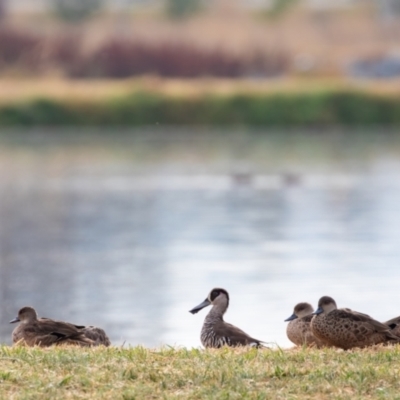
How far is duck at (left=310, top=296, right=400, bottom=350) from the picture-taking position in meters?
7.20

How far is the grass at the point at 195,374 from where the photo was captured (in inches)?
219

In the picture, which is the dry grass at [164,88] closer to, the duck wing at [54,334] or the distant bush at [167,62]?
the distant bush at [167,62]

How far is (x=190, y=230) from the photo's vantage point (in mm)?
17469

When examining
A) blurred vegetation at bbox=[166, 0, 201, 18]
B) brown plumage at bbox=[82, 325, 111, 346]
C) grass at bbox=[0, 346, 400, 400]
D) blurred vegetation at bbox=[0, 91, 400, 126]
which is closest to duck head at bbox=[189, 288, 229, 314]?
brown plumage at bbox=[82, 325, 111, 346]

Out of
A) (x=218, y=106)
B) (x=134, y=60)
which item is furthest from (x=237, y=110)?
(x=134, y=60)

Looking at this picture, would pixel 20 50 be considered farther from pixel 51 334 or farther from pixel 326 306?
pixel 326 306

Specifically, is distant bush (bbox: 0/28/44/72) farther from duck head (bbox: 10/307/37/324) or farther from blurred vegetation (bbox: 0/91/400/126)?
duck head (bbox: 10/307/37/324)

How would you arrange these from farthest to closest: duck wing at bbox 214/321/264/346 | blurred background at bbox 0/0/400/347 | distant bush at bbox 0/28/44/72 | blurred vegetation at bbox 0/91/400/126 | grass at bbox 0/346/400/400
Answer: distant bush at bbox 0/28/44/72 < blurred vegetation at bbox 0/91/400/126 < blurred background at bbox 0/0/400/347 < duck wing at bbox 214/321/264/346 < grass at bbox 0/346/400/400

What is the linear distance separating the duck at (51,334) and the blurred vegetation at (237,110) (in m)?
Result: 26.9

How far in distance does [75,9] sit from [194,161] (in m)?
21.7

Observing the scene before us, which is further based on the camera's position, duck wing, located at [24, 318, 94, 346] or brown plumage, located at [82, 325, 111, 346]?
brown plumage, located at [82, 325, 111, 346]

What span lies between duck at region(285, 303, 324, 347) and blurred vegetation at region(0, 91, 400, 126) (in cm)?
2660

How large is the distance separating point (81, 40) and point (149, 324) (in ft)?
116

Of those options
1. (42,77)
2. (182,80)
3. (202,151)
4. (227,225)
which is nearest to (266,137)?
(202,151)
